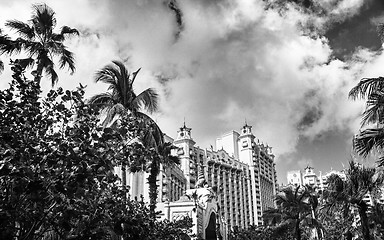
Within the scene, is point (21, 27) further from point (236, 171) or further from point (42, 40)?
point (236, 171)

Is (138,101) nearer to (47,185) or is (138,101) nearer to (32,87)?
(32,87)

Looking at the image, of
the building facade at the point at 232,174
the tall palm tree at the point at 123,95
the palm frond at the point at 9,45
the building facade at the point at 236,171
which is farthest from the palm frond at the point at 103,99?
the building facade at the point at 236,171

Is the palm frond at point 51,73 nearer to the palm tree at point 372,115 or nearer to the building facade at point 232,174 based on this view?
the palm tree at point 372,115

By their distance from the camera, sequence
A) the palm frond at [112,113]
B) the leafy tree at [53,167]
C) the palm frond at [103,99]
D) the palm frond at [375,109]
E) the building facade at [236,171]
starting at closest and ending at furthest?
the leafy tree at [53,167] < the palm frond at [375,109] < the palm frond at [112,113] < the palm frond at [103,99] < the building facade at [236,171]

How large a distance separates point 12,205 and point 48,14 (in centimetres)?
1124

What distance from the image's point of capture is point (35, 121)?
768 centimetres

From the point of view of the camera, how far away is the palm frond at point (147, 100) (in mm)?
18453

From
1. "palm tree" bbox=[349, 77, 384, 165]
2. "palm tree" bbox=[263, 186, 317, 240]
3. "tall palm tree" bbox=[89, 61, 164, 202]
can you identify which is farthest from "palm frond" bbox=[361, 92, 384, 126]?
"palm tree" bbox=[263, 186, 317, 240]

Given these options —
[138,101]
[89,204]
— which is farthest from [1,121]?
[138,101]

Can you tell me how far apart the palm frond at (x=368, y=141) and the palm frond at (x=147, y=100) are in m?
10.3

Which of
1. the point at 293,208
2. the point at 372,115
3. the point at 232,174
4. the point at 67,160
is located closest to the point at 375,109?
the point at 372,115

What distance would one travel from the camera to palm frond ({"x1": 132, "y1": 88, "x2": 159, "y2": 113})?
60.5ft

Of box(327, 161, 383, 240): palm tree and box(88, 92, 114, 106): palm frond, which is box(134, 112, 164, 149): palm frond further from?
box(327, 161, 383, 240): palm tree

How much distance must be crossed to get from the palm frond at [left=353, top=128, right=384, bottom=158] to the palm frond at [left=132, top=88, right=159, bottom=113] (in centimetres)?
1035
